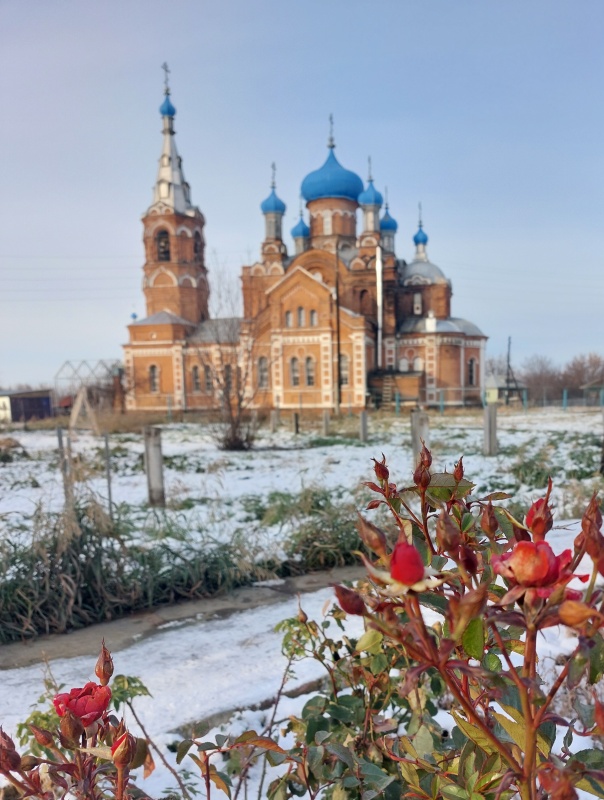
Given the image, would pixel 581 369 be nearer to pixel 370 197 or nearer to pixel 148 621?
pixel 370 197

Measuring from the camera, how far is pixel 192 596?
3.47m

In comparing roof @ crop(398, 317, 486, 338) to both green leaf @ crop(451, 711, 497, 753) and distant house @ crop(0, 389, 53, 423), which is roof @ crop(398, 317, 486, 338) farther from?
green leaf @ crop(451, 711, 497, 753)

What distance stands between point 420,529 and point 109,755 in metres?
0.47

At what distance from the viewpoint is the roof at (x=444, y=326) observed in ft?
102

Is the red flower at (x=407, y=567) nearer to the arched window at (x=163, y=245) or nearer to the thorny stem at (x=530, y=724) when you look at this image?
the thorny stem at (x=530, y=724)

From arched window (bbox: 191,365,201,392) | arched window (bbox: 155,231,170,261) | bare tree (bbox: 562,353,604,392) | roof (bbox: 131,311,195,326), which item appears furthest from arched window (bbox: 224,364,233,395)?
bare tree (bbox: 562,353,604,392)

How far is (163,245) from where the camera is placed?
32.7 metres

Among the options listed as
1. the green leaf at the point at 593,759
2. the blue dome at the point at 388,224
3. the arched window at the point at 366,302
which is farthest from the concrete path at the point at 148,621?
the blue dome at the point at 388,224

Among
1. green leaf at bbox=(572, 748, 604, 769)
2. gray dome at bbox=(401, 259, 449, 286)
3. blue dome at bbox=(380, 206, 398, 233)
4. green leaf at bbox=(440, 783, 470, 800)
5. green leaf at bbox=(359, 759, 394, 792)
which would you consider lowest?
green leaf at bbox=(359, 759, 394, 792)

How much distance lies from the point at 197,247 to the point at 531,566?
34825 mm

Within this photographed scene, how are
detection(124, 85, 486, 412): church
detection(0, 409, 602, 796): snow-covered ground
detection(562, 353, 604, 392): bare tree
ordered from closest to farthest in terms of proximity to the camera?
detection(0, 409, 602, 796): snow-covered ground < detection(124, 85, 486, 412): church < detection(562, 353, 604, 392): bare tree

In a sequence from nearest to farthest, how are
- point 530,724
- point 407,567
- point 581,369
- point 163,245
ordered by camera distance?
point 407,567, point 530,724, point 163,245, point 581,369

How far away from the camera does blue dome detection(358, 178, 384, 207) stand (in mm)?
32531

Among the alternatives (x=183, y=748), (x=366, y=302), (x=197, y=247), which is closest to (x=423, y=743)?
(x=183, y=748)
